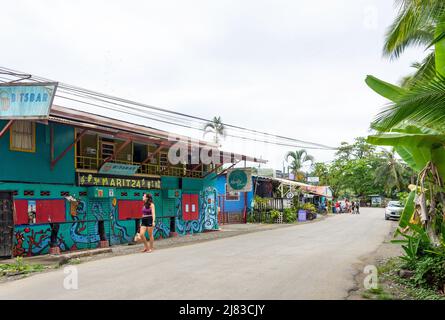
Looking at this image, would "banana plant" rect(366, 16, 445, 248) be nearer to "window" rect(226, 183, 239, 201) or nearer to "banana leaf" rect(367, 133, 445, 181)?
"banana leaf" rect(367, 133, 445, 181)

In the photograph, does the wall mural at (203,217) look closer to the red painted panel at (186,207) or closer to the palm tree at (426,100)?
the red painted panel at (186,207)

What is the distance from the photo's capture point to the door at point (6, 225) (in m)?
13.0

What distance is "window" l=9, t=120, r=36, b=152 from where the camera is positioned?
13.7 metres

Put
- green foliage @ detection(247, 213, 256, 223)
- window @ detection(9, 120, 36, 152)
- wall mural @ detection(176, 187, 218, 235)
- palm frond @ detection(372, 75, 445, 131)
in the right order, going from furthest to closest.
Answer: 1. green foliage @ detection(247, 213, 256, 223)
2. wall mural @ detection(176, 187, 218, 235)
3. window @ detection(9, 120, 36, 152)
4. palm frond @ detection(372, 75, 445, 131)

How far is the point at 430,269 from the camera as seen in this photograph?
8.46 metres

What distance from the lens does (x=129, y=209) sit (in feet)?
60.7

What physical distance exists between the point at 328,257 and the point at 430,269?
421 centimetres

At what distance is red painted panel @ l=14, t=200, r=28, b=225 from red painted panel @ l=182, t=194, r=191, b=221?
30.4 feet

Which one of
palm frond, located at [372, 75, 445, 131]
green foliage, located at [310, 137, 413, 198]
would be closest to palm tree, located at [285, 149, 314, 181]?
green foliage, located at [310, 137, 413, 198]

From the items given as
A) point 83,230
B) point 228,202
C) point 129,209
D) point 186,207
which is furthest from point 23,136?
point 228,202

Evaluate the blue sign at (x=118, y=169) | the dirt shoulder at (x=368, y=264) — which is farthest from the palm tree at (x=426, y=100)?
the blue sign at (x=118, y=169)

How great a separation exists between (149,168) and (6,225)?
7886 mm
